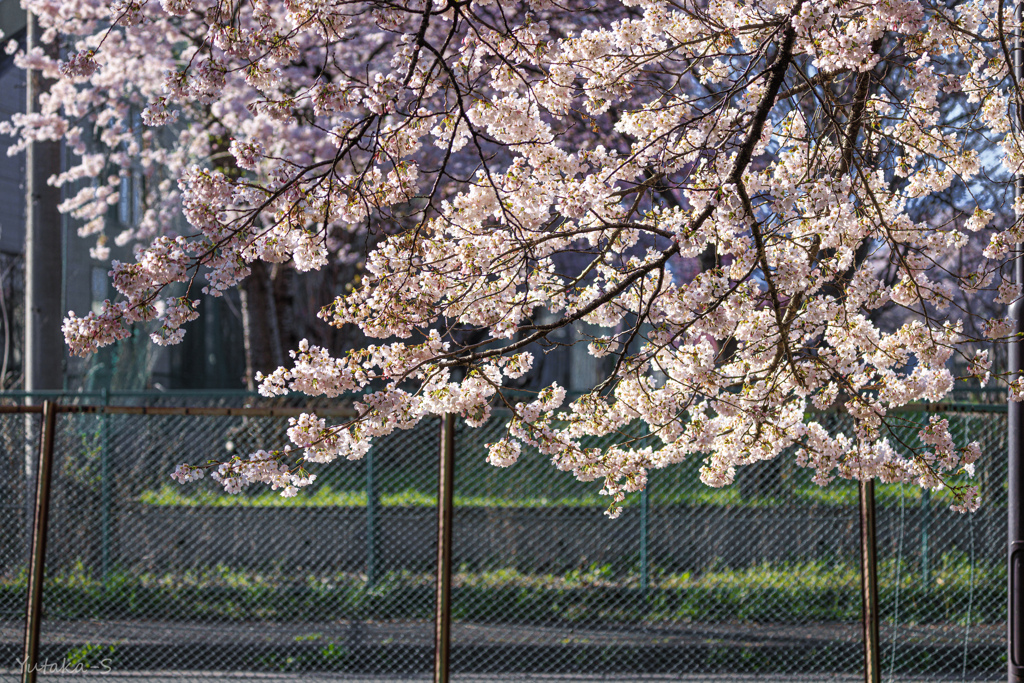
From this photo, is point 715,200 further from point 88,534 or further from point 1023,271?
A: point 88,534

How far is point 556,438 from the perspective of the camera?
4102 mm

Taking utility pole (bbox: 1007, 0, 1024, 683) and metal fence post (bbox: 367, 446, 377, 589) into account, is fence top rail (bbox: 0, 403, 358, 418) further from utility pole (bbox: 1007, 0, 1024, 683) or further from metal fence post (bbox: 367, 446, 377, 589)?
utility pole (bbox: 1007, 0, 1024, 683)

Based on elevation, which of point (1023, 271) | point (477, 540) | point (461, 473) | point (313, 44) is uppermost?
point (313, 44)

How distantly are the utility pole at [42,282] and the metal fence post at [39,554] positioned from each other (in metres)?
4.00

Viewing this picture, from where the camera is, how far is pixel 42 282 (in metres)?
8.84

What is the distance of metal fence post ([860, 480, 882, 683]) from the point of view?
5098mm

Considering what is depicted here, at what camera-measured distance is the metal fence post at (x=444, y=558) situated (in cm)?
505

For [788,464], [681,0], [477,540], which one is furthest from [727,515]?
[681,0]

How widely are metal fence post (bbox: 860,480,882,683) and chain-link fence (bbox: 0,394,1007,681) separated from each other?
202 cm

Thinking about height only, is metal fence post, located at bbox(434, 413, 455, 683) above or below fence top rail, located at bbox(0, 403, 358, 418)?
below

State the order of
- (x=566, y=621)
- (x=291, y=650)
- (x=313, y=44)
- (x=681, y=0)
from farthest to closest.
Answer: (x=313, y=44), (x=566, y=621), (x=291, y=650), (x=681, y=0)

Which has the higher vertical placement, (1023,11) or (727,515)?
(1023,11)

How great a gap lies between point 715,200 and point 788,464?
15.5 feet

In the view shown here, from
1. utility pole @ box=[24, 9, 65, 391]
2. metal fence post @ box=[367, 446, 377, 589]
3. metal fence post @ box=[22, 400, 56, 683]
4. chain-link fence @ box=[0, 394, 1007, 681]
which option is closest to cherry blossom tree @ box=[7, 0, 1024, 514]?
metal fence post @ box=[22, 400, 56, 683]
